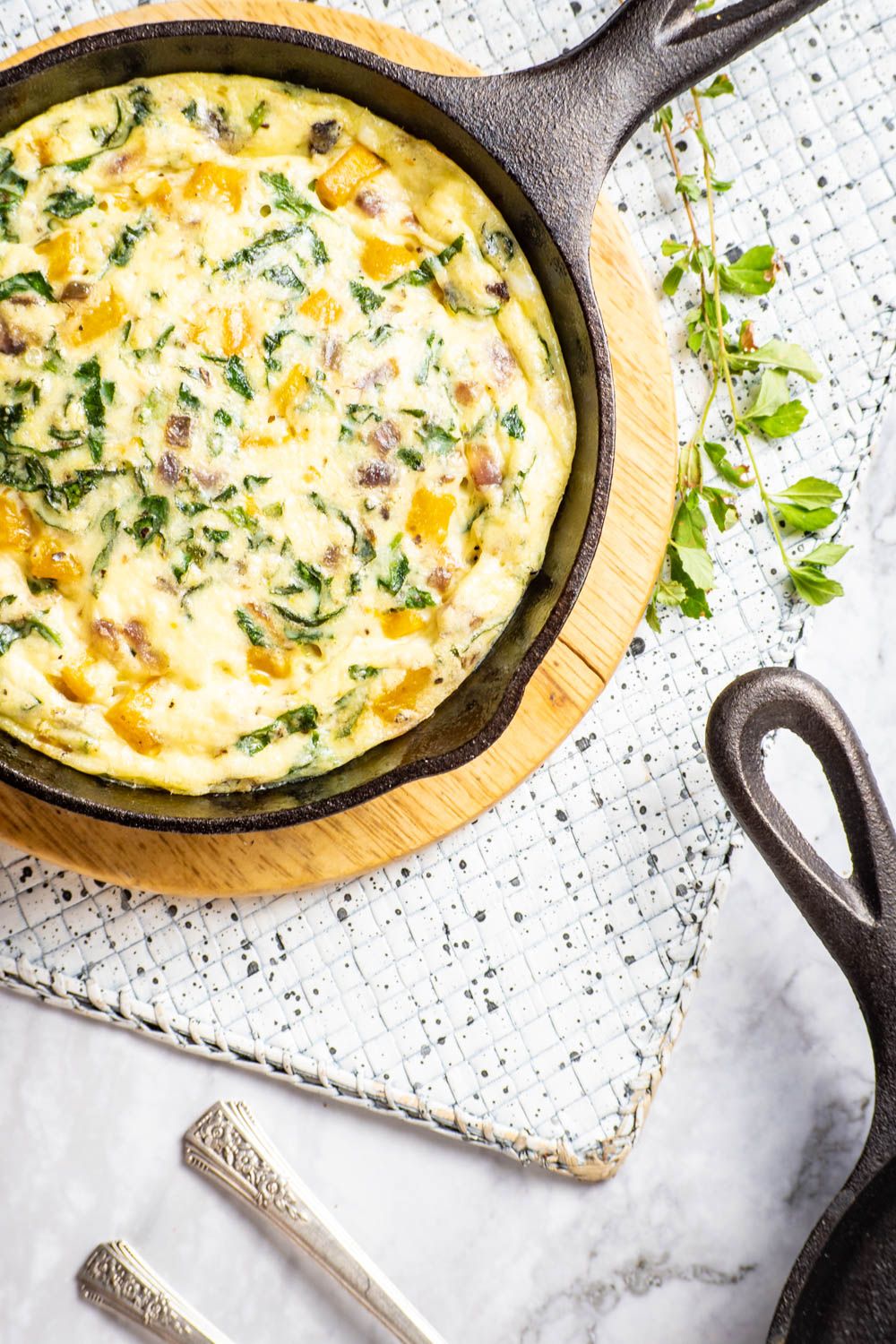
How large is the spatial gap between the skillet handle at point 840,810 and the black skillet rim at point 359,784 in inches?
28.6

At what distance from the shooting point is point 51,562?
2.46 meters

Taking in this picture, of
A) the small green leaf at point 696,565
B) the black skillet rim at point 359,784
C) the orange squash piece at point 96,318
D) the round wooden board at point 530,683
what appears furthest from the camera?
the small green leaf at point 696,565

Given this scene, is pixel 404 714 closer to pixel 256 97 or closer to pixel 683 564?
pixel 683 564

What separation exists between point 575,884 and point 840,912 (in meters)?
0.69

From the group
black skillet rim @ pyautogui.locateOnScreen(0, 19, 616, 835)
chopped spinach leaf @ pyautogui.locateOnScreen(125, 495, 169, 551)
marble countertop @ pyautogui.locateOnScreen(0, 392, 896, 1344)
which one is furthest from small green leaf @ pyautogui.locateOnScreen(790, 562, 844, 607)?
chopped spinach leaf @ pyautogui.locateOnScreen(125, 495, 169, 551)

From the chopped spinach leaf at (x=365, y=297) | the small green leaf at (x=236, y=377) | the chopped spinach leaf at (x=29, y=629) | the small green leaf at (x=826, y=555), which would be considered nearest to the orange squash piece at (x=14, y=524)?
the chopped spinach leaf at (x=29, y=629)

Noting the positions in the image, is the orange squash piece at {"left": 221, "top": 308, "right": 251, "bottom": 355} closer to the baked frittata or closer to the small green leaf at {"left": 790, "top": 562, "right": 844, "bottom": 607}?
the baked frittata

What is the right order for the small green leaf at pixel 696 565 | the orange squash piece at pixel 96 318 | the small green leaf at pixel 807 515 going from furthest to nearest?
1. the small green leaf at pixel 807 515
2. the small green leaf at pixel 696 565
3. the orange squash piece at pixel 96 318

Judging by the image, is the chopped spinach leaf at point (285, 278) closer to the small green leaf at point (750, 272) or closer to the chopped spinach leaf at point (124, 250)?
the chopped spinach leaf at point (124, 250)

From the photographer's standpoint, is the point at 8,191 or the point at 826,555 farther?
the point at 826,555

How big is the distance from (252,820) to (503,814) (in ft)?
3.16

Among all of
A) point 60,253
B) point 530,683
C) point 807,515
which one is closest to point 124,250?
point 60,253

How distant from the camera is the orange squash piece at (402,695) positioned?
8.42 ft

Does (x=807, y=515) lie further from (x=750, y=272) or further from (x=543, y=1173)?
(x=543, y=1173)
